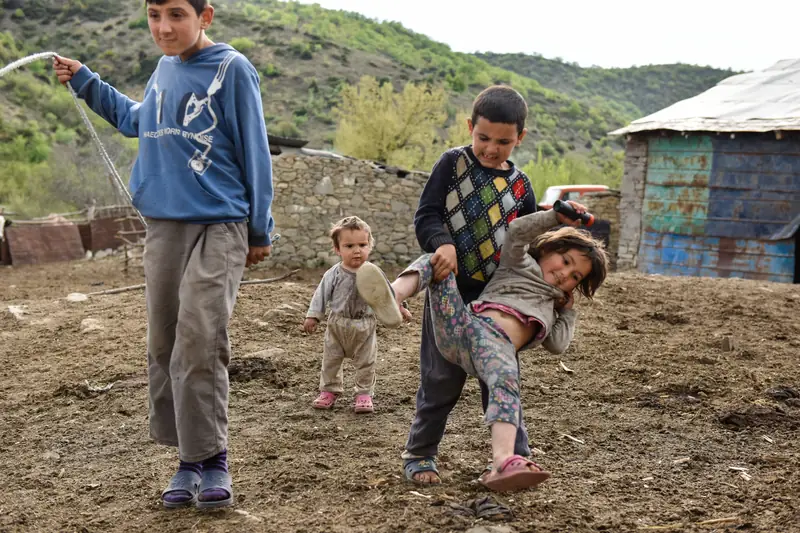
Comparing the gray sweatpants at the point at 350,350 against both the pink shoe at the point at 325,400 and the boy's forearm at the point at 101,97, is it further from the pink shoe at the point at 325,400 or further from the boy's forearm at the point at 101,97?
the boy's forearm at the point at 101,97

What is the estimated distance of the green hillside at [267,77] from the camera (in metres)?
38.0

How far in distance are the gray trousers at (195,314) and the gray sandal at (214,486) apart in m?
0.09

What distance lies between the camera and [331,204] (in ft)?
49.1

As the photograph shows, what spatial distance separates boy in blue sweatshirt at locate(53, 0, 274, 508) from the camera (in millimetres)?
2805

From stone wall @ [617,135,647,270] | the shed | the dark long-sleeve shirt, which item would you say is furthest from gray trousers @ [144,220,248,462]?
stone wall @ [617,135,647,270]

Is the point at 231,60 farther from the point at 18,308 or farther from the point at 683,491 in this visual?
the point at 18,308

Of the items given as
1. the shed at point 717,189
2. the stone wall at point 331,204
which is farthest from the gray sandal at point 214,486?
the shed at point 717,189

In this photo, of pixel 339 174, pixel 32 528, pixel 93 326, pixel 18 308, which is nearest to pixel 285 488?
pixel 32 528

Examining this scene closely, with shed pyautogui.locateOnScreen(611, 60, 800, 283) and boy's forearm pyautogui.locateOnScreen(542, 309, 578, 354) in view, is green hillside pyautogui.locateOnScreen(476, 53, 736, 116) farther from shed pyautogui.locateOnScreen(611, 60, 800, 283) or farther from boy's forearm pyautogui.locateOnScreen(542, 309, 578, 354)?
boy's forearm pyautogui.locateOnScreen(542, 309, 578, 354)

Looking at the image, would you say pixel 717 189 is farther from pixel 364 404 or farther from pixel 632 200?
pixel 364 404

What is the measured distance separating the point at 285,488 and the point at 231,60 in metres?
1.62

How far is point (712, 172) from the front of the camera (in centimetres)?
1590

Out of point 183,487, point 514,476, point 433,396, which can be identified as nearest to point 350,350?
point 433,396

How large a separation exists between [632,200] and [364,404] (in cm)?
1357
